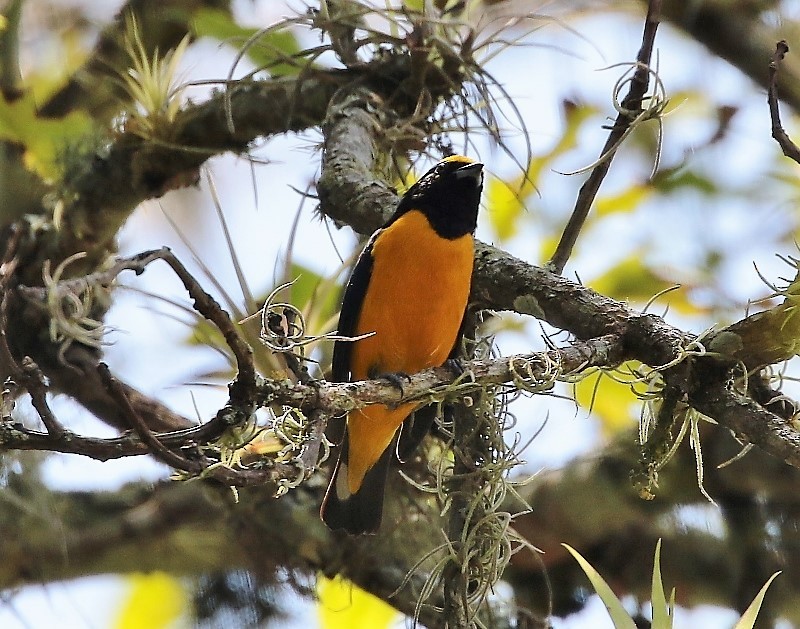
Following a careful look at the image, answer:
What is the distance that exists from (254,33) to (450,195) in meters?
0.68

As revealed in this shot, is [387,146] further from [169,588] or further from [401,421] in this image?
[169,588]

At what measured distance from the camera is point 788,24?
8.30 feet

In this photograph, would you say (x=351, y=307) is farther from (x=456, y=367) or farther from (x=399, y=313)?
(x=456, y=367)

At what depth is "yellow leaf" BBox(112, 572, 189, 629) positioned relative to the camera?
2.68 meters

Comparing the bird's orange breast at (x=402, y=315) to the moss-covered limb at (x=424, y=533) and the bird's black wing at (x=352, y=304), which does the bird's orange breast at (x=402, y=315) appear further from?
the moss-covered limb at (x=424, y=533)

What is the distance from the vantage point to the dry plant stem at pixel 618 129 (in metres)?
1.60

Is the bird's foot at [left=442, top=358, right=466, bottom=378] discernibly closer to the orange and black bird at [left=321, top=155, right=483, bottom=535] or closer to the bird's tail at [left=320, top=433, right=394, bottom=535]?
the orange and black bird at [left=321, top=155, right=483, bottom=535]

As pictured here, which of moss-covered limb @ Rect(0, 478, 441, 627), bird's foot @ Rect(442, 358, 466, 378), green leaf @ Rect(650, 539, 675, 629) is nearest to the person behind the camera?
green leaf @ Rect(650, 539, 675, 629)

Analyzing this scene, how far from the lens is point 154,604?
2.71 metres

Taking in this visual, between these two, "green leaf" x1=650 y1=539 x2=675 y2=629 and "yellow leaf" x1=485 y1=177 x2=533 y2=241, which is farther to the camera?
"yellow leaf" x1=485 y1=177 x2=533 y2=241

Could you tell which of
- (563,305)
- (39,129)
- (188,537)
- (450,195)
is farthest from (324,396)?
(39,129)

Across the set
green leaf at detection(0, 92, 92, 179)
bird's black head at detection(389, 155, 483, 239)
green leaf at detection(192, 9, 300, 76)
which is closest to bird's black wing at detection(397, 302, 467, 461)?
bird's black head at detection(389, 155, 483, 239)

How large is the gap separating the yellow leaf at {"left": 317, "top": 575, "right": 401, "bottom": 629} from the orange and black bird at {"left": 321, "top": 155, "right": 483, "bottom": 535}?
0.39 m

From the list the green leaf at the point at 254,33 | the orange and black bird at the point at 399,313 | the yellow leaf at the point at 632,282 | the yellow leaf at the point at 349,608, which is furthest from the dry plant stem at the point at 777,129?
the yellow leaf at the point at 349,608
